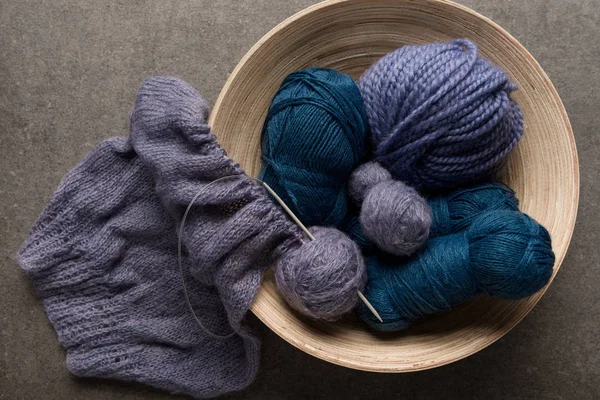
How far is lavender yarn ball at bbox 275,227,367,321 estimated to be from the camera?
0.76 m

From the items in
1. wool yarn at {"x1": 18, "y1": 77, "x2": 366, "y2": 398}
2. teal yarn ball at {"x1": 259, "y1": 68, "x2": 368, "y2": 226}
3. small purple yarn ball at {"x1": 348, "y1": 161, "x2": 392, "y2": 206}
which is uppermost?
teal yarn ball at {"x1": 259, "y1": 68, "x2": 368, "y2": 226}

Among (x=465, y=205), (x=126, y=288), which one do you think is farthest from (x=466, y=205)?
(x=126, y=288)

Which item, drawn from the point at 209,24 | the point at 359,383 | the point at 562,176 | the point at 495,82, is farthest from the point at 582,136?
the point at 209,24

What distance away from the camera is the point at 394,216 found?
748 millimetres

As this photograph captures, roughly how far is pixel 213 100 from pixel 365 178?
1.13 feet

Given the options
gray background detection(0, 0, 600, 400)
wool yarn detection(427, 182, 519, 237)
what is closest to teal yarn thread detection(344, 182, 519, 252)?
wool yarn detection(427, 182, 519, 237)

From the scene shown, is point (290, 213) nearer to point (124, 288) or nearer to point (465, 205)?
point (465, 205)

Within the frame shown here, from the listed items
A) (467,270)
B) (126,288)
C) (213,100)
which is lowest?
(126,288)

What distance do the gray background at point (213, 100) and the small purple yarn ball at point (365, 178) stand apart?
0.32 metres

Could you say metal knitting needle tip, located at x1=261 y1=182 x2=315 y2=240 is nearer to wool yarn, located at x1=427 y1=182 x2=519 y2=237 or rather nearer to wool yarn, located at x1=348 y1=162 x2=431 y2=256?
wool yarn, located at x1=348 y1=162 x2=431 y2=256

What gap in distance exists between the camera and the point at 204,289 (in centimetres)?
97

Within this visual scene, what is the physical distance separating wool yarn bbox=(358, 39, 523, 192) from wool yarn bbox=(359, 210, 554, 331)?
0.10 metres

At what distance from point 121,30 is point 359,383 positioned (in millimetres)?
793

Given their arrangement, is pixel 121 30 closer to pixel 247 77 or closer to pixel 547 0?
pixel 247 77
